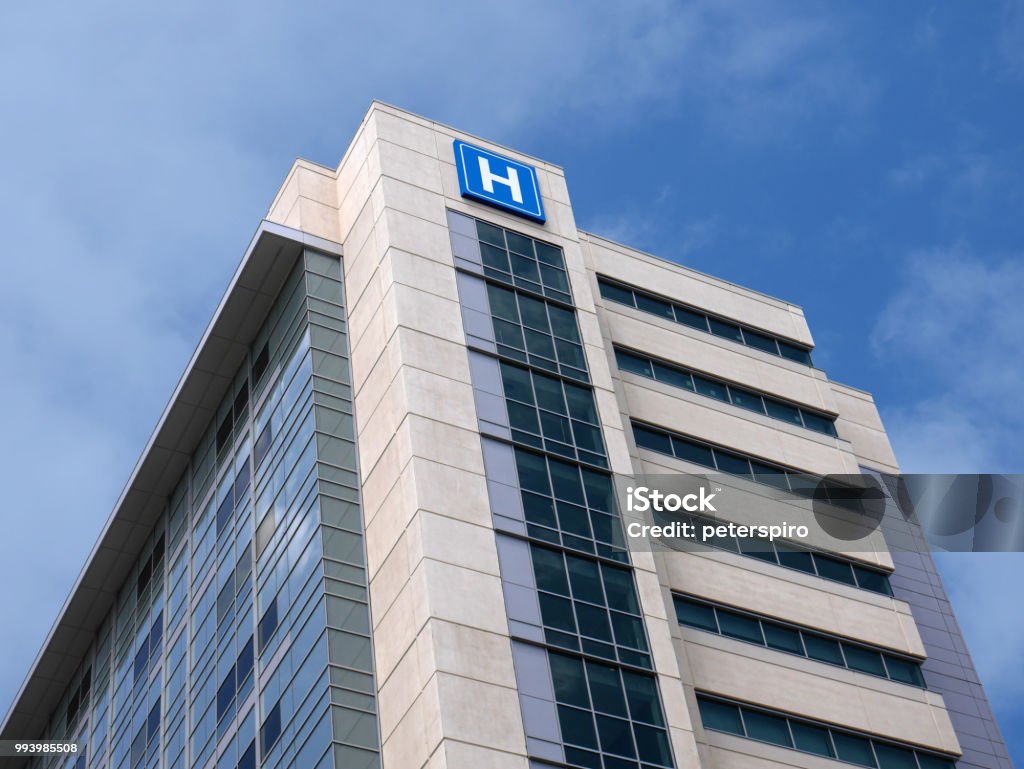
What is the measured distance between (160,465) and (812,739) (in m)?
25.3

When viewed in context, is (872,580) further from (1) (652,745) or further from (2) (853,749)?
(1) (652,745)

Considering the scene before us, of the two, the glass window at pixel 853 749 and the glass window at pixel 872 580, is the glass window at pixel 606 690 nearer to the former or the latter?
the glass window at pixel 853 749

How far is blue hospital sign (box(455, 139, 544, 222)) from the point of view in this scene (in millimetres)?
46547

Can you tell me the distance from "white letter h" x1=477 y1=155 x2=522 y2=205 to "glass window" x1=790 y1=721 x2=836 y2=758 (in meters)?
18.2

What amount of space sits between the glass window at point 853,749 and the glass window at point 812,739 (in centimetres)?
28

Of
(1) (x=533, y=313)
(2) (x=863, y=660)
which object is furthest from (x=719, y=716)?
(1) (x=533, y=313)

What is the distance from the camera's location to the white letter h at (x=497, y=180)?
1850 inches

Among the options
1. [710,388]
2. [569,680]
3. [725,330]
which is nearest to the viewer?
[569,680]

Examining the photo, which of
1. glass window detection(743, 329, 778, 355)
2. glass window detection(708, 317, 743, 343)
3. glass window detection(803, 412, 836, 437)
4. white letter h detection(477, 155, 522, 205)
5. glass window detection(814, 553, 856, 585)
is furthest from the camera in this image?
glass window detection(743, 329, 778, 355)

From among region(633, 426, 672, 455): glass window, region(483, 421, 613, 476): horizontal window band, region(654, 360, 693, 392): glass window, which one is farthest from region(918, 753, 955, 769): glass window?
region(654, 360, 693, 392): glass window

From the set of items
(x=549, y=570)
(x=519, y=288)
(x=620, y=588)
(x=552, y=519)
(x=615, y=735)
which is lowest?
(x=615, y=735)

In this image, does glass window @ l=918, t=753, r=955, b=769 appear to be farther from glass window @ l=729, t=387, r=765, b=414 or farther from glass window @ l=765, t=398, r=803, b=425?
glass window @ l=729, t=387, r=765, b=414

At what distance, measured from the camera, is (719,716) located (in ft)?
127

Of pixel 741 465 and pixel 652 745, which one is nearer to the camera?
pixel 652 745
